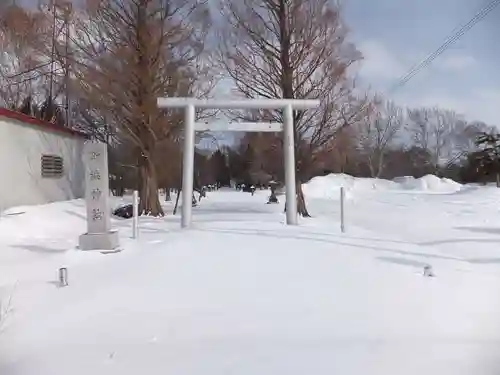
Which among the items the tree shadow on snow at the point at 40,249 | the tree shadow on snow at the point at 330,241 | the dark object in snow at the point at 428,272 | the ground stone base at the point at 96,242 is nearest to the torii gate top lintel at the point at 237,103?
the tree shadow on snow at the point at 330,241

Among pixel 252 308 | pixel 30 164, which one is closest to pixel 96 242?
pixel 252 308

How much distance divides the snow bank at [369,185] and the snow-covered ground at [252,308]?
3440 centimetres

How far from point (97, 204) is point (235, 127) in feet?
17.3

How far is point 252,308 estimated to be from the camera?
5.27 metres

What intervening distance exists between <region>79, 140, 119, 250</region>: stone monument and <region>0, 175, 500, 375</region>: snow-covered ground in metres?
0.30

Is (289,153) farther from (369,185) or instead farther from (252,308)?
(369,185)

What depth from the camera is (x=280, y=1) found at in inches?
634

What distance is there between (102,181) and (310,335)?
5693mm

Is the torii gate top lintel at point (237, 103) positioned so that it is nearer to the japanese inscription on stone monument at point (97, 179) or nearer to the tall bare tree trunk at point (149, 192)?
the japanese inscription on stone monument at point (97, 179)

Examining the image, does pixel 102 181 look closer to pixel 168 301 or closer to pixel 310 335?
pixel 168 301

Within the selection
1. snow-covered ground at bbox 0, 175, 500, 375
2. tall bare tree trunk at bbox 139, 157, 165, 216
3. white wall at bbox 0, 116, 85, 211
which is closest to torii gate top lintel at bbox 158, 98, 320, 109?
white wall at bbox 0, 116, 85, 211

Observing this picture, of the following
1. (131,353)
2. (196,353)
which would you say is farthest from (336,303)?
(131,353)

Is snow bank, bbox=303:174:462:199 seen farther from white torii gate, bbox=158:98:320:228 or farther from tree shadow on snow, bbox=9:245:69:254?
tree shadow on snow, bbox=9:245:69:254

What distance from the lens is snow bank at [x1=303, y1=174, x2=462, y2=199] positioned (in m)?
44.4
